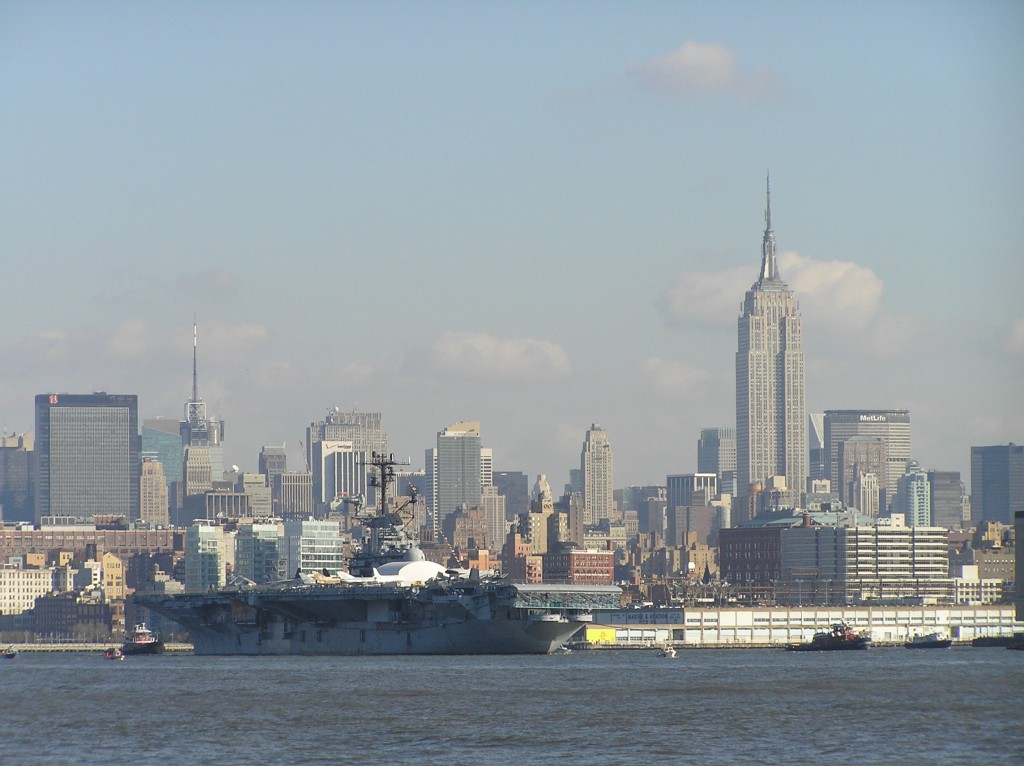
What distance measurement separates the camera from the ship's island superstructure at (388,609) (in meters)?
103

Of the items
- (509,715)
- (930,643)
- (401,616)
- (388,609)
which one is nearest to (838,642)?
(930,643)

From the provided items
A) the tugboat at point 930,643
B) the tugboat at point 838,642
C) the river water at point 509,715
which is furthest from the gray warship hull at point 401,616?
the tugboat at point 930,643

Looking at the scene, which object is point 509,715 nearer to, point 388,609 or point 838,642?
point 388,609

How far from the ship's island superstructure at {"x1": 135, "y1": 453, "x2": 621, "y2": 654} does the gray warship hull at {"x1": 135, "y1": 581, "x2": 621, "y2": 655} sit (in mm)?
46

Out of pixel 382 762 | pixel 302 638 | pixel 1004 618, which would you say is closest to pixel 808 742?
pixel 382 762

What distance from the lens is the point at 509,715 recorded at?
67375 mm

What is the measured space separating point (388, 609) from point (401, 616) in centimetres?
71

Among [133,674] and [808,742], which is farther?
[133,674]

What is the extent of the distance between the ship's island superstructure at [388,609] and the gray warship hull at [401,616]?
0.05 metres

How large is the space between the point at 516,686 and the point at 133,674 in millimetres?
26191

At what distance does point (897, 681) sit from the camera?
8619 cm

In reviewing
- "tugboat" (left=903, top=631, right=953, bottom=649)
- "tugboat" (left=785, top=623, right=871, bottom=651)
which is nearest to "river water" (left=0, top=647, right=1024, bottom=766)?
"tugboat" (left=785, top=623, right=871, bottom=651)

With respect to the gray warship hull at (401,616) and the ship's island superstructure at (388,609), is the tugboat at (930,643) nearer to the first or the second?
the ship's island superstructure at (388,609)

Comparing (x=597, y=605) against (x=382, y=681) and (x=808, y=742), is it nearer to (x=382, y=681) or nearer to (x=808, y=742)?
(x=382, y=681)
